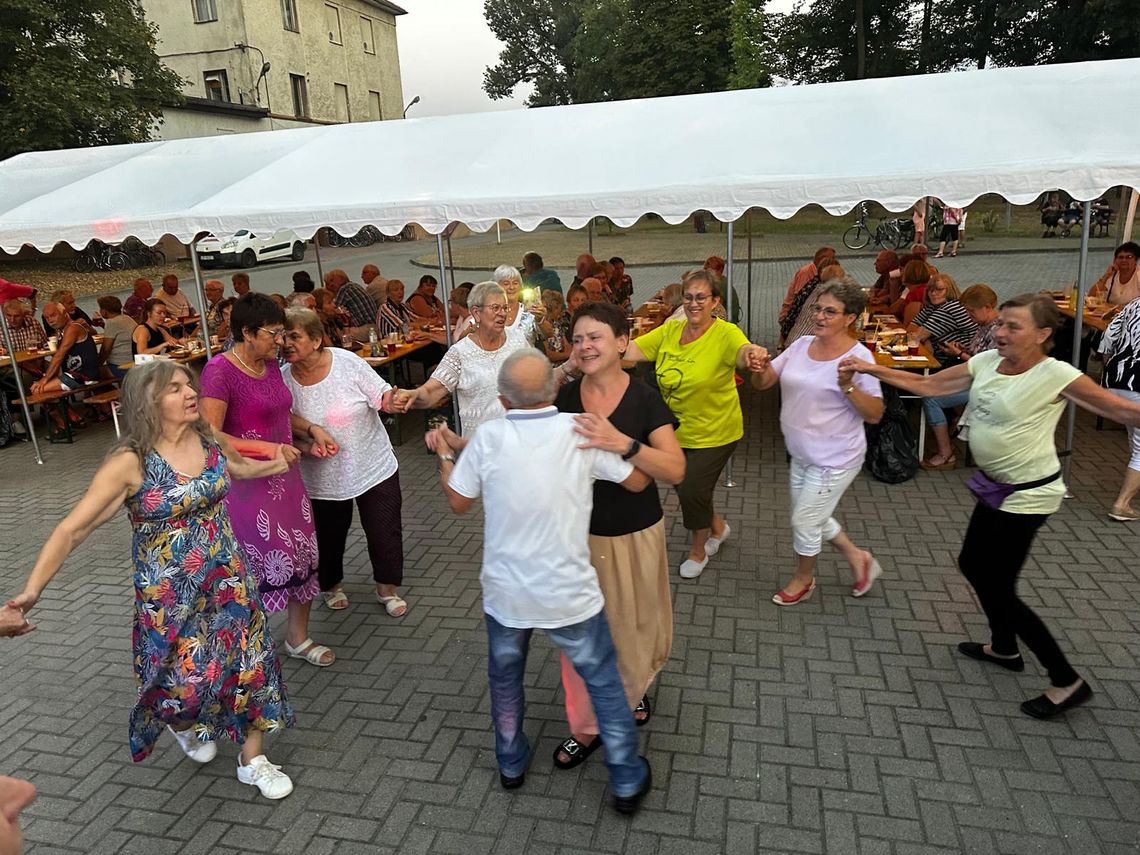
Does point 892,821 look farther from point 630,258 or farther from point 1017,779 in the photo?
point 630,258

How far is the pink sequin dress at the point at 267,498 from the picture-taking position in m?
3.44

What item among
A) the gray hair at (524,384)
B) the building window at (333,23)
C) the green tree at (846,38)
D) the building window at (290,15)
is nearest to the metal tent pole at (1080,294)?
the gray hair at (524,384)

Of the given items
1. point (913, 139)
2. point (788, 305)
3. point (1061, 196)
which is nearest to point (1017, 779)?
point (913, 139)

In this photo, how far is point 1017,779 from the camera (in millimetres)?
2926

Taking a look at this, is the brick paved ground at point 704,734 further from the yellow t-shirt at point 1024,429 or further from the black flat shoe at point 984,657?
the yellow t-shirt at point 1024,429

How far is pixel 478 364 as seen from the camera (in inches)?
172

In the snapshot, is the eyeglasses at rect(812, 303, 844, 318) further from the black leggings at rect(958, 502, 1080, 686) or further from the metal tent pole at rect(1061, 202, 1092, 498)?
the metal tent pole at rect(1061, 202, 1092, 498)

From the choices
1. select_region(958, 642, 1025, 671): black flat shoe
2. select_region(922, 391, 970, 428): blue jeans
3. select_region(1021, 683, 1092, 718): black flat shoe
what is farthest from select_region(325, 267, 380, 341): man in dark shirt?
select_region(1021, 683, 1092, 718): black flat shoe

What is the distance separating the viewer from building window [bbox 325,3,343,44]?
127 ft

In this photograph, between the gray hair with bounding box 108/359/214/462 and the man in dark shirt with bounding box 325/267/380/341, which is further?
the man in dark shirt with bounding box 325/267/380/341

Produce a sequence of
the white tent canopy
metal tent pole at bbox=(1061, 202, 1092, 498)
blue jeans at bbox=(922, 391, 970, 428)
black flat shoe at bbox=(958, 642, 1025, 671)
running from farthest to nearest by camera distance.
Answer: blue jeans at bbox=(922, 391, 970, 428) → metal tent pole at bbox=(1061, 202, 1092, 498) → the white tent canopy → black flat shoe at bbox=(958, 642, 1025, 671)

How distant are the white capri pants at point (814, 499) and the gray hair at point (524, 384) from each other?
6.22 feet

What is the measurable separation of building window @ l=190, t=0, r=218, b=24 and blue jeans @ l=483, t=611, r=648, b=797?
3831cm

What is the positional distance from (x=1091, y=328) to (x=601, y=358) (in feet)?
22.6
